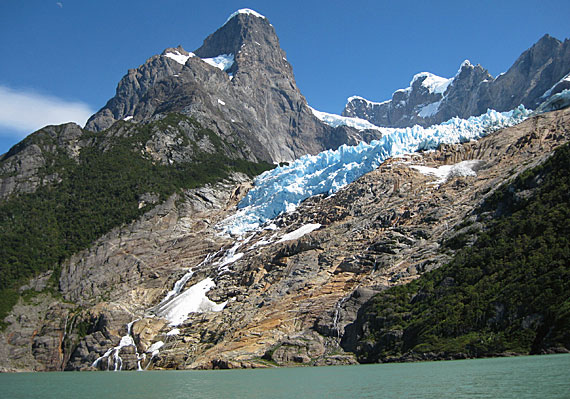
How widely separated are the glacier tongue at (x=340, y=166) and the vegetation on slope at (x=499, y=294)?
54.7 m

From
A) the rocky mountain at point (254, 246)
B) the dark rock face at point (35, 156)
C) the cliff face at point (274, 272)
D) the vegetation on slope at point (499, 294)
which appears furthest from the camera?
the dark rock face at point (35, 156)

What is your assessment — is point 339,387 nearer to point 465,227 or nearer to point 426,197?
point 465,227

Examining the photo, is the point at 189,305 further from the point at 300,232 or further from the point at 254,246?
the point at 300,232

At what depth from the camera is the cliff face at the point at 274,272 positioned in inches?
3442

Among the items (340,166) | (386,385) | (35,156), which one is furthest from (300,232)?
(35,156)

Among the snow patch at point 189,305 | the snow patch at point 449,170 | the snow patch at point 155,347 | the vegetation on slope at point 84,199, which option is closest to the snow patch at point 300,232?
the snow patch at point 189,305

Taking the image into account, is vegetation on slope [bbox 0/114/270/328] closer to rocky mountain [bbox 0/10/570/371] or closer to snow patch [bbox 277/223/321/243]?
rocky mountain [bbox 0/10/570/371]

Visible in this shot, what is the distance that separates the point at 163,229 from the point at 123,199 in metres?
17.0

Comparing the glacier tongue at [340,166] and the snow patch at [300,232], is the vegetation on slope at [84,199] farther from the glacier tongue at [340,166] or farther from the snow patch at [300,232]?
the snow patch at [300,232]

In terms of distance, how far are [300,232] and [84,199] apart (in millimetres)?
68557

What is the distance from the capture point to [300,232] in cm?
12800

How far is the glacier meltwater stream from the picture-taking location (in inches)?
4557

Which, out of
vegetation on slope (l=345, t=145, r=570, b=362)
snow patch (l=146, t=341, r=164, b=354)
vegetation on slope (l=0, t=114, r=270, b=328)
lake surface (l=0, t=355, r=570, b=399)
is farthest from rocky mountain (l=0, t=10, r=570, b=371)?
lake surface (l=0, t=355, r=570, b=399)

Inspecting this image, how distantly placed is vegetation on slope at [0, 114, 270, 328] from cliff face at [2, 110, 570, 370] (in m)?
5.91
